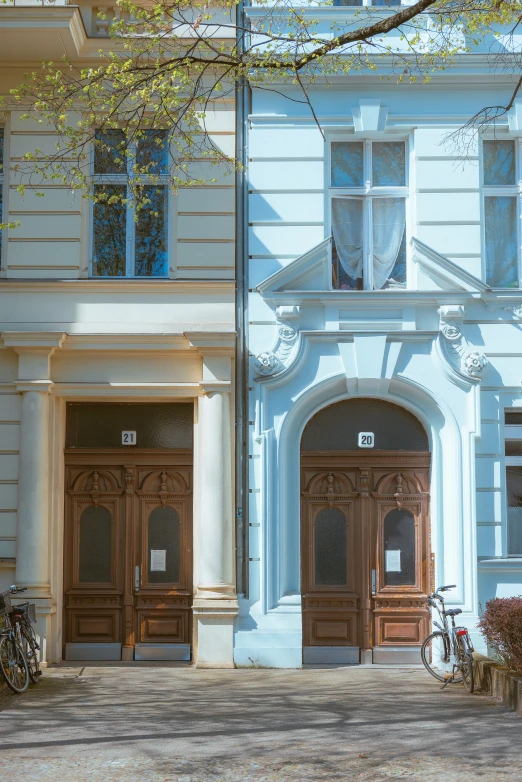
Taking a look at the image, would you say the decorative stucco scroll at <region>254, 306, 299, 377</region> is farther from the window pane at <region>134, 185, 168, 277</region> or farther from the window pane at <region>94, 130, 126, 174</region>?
the window pane at <region>94, 130, 126, 174</region>

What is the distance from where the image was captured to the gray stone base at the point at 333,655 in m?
14.0

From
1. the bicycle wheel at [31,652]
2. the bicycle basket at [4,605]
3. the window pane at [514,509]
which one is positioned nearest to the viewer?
the bicycle basket at [4,605]

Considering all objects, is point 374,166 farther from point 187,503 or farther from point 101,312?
point 187,503

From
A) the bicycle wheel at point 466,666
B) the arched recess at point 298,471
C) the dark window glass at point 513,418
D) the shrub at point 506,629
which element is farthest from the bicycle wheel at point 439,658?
the dark window glass at point 513,418

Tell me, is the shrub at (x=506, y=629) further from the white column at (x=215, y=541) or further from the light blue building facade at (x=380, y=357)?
the white column at (x=215, y=541)

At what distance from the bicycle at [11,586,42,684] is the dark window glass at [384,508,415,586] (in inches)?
179

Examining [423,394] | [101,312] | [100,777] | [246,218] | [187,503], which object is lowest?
[100,777]

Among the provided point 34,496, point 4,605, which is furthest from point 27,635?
point 34,496

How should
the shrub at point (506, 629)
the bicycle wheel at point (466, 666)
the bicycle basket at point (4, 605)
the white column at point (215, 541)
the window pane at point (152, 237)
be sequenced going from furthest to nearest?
the window pane at point (152, 237) → the white column at point (215, 541) → the bicycle basket at point (4, 605) → the bicycle wheel at point (466, 666) → the shrub at point (506, 629)

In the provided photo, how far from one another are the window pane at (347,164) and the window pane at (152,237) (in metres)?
2.27

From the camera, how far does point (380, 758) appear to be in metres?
8.38

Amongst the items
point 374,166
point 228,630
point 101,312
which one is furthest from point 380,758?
point 374,166

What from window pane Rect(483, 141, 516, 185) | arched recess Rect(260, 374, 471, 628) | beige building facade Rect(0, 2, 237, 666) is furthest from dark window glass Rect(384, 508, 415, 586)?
window pane Rect(483, 141, 516, 185)

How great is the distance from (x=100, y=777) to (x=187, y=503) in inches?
262
